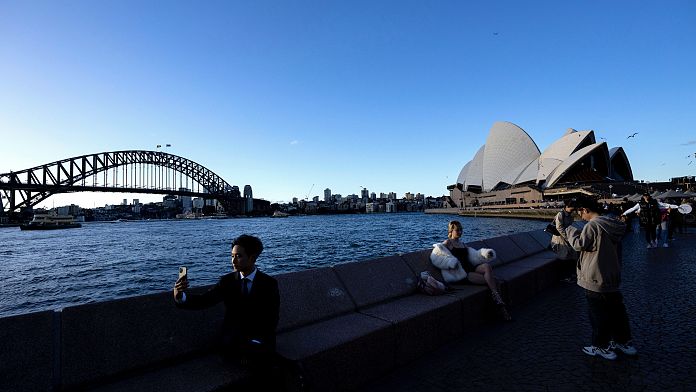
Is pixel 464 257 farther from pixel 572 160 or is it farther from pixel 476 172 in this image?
pixel 476 172

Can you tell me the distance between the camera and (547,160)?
73438 mm

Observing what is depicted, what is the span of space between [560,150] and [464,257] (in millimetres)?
78092

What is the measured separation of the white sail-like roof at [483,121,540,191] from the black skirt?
87.2m

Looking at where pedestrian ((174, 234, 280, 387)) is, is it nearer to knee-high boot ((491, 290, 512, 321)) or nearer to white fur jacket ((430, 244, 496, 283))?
white fur jacket ((430, 244, 496, 283))

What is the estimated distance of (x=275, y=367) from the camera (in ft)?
7.81

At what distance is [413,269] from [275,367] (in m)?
2.92

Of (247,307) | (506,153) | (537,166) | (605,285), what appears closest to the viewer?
(247,307)

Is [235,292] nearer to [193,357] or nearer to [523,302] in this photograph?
[193,357]

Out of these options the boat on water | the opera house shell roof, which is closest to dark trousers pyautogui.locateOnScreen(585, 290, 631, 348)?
the opera house shell roof

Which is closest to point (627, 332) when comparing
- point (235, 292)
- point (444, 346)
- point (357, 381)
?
point (444, 346)

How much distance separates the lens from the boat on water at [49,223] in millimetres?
73250

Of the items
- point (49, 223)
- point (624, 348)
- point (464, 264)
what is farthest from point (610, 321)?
point (49, 223)

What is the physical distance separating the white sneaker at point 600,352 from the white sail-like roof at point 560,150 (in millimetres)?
76920

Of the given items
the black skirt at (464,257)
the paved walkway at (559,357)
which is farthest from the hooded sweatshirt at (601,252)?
the black skirt at (464,257)
